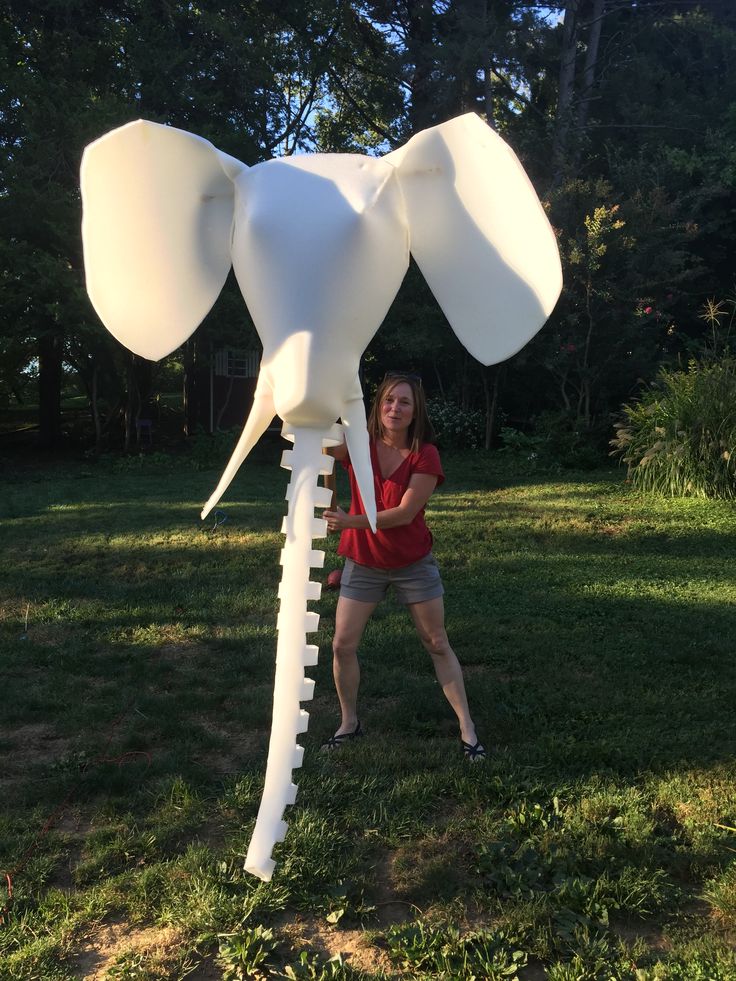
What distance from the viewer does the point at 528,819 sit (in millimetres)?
2637

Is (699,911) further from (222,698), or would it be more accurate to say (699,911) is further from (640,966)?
(222,698)

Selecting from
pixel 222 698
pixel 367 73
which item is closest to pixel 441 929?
pixel 222 698

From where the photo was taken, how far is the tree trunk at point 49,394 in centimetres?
1359

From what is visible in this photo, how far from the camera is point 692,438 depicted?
8.21m

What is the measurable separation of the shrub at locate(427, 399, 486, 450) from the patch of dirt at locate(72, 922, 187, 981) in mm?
10967

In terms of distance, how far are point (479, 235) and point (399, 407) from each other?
38.0 inches

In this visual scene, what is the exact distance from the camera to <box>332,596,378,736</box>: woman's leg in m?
3.00

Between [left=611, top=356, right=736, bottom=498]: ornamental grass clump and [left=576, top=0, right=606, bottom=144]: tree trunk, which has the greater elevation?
[left=576, top=0, right=606, bottom=144]: tree trunk

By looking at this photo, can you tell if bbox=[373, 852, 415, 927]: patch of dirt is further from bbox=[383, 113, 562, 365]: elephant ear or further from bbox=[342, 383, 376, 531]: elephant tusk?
bbox=[383, 113, 562, 365]: elephant ear

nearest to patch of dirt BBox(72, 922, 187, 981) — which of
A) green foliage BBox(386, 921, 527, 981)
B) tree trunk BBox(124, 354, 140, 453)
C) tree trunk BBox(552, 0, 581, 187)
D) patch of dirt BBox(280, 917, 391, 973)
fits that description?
patch of dirt BBox(280, 917, 391, 973)

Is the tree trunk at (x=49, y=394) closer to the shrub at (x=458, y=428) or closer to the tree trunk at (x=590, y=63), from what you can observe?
the shrub at (x=458, y=428)

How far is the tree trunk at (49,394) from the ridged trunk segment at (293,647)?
12758 mm

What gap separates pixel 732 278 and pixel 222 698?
14511 millimetres

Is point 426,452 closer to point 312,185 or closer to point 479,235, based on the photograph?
point 479,235
